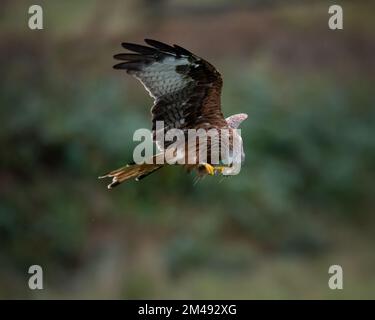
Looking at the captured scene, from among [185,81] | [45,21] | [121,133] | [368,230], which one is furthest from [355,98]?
[185,81]

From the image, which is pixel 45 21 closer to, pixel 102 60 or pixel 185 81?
pixel 102 60

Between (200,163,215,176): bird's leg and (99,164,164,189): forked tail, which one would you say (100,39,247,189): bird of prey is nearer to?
(99,164,164,189): forked tail

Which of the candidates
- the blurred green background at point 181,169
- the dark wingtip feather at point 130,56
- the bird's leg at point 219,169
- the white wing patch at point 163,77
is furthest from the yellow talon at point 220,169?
the blurred green background at point 181,169

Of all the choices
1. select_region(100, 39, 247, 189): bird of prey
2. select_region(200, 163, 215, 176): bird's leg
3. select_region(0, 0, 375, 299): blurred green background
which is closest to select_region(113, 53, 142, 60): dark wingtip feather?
select_region(100, 39, 247, 189): bird of prey

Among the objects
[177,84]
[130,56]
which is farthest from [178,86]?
[130,56]

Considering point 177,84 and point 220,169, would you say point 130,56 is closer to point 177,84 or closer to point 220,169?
point 177,84

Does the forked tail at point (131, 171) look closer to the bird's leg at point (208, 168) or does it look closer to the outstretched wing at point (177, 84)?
the bird's leg at point (208, 168)
